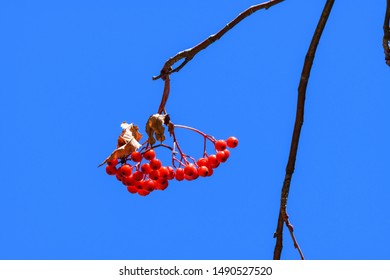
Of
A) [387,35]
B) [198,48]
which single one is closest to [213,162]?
[198,48]

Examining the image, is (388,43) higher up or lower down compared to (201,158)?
higher up

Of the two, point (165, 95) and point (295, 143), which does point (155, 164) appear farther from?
point (295, 143)

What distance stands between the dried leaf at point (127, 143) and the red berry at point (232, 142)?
33 cm

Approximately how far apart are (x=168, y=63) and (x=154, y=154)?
32 centimetres

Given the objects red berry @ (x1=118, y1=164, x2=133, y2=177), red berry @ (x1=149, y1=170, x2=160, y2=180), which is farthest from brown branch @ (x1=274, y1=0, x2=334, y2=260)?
red berry @ (x1=118, y1=164, x2=133, y2=177)

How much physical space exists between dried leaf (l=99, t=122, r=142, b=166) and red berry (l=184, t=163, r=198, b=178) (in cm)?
18

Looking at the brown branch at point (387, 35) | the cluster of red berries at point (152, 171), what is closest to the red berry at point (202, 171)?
the cluster of red berries at point (152, 171)

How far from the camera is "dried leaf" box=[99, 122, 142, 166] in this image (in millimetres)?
1732

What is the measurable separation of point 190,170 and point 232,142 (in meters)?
0.23
